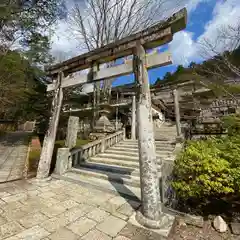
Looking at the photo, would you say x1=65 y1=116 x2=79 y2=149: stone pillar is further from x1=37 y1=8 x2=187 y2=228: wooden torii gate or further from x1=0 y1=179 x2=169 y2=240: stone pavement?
x1=37 y1=8 x2=187 y2=228: wooden torii gate

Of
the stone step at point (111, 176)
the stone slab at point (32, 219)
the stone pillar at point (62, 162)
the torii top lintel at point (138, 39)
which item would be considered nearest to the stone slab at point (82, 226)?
the stone slab at point (32, 219)

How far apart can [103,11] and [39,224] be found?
1402 centimetres

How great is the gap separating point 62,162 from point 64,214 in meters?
2.37

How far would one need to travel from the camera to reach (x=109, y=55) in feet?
12.6

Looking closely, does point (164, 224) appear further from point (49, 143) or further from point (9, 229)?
point (49, 143)

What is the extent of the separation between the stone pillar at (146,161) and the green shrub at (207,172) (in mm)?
495

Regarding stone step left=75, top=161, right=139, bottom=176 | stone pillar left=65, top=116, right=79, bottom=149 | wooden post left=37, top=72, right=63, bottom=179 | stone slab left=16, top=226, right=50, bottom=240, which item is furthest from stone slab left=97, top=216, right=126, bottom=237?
stone pillar left=65, top=116, right=79, bottom=149

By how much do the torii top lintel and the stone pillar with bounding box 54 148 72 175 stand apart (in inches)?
103

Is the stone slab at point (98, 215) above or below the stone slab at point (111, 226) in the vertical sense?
above

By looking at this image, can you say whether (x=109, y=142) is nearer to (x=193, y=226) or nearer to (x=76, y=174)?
(x=76, y=174)

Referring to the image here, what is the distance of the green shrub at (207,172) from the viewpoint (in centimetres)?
263

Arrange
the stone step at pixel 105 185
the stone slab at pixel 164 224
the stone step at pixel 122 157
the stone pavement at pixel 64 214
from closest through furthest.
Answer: the stone pavement at pixel 64 214 → the stone slab at pixel 164 224 → the stone step at pixel 105 185 → the stone step at pixel 122 157

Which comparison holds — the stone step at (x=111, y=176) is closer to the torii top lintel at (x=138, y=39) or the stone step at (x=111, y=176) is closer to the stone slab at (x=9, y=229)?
the stone slab at (x=9, y=229)

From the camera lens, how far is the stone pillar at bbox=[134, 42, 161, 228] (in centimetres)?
277
